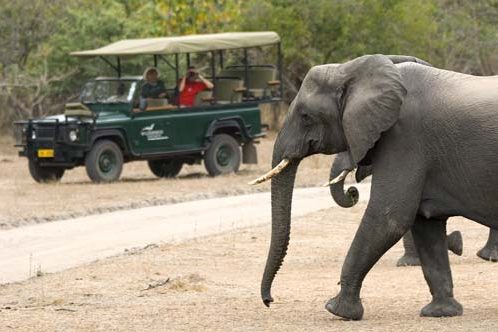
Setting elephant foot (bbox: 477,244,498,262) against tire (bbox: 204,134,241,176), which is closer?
elephant foot (bbox: 477,244,498,262)

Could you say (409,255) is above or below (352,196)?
below

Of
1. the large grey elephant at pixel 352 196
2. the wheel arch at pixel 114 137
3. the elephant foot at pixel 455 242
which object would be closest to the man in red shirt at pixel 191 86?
the wheel arch at pixel 114 137

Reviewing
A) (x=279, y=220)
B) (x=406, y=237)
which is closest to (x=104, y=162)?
(x=406, y=237)

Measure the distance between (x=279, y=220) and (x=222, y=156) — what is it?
17.5m

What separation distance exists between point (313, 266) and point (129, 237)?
4080mm

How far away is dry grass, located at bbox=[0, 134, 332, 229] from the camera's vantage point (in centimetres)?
2148

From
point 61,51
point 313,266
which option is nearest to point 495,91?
point 313,266

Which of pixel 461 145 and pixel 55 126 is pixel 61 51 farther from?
pixel 461 145

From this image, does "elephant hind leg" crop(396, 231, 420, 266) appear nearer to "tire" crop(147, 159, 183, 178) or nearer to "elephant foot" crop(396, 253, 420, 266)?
"elephant foot" crop(396, 253, 420, 266)

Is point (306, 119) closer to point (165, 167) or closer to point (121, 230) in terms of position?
point (121, 230)

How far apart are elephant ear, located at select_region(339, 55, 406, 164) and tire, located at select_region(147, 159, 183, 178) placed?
18.2m

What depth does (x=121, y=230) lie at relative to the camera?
19.3 meters

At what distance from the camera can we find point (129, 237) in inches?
725

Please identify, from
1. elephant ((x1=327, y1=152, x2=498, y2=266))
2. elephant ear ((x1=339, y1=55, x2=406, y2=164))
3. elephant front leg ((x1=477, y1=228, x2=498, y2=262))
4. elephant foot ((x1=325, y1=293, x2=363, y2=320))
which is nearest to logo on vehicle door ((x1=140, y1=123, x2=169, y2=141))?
elephant ((x1=327, y1=152, x2=498, y2=266))
